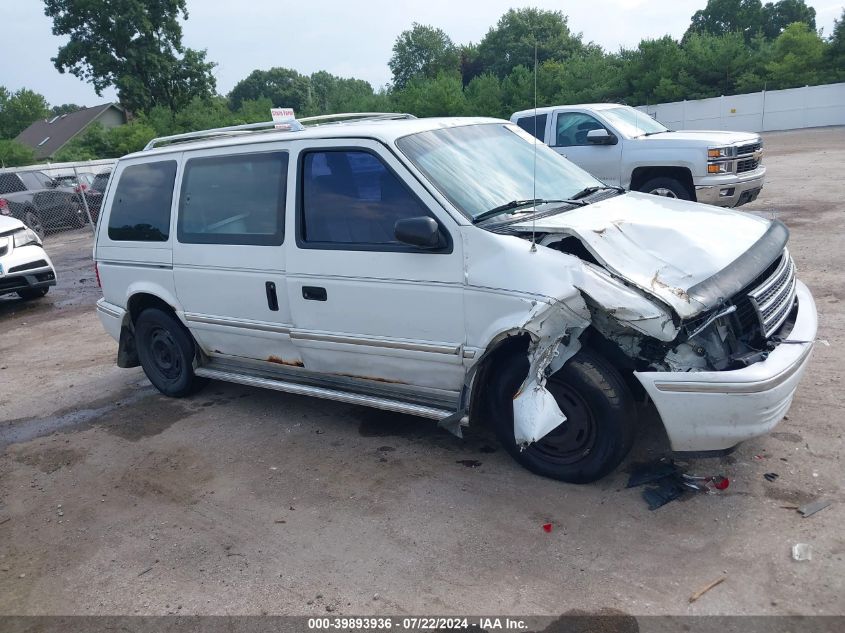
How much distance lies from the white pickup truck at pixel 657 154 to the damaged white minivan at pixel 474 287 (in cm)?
560

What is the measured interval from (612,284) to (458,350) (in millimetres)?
948

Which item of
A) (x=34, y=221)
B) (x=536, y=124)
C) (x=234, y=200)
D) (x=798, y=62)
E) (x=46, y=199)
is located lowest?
(x=34, y=221)

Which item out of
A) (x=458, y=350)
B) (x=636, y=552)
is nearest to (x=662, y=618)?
(x=636, y=552)

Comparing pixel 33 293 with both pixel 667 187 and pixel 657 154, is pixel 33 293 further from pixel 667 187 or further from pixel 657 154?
pixel 667 187

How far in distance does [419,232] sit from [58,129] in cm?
5906

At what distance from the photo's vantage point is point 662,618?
2.70 meters

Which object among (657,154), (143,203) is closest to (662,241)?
(143,203)

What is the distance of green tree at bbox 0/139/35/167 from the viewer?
32.8 m

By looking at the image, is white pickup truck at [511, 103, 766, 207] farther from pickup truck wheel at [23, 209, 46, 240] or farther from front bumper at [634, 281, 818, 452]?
pickup truck wheel at [23, 209, 46, 240]

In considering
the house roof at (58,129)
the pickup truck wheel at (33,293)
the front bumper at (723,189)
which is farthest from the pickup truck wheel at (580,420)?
the house roof at (58,129)

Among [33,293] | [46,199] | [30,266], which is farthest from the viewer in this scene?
[46,199]

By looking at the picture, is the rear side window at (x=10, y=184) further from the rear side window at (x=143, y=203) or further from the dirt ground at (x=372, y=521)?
the dirt ground at (x=372, y=521)

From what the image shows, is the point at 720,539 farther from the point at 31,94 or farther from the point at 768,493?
the point at 31,94

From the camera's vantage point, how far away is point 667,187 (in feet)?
32.9
